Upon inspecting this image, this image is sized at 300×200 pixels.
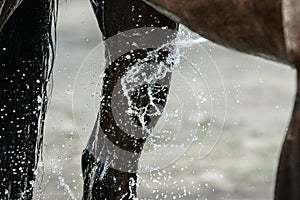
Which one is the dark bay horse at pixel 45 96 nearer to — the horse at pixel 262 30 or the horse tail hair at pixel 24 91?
the horse tail hair at pixel 24 91

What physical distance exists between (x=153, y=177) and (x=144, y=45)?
765mm

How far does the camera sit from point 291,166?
3.96ft

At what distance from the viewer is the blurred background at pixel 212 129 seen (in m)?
2.62

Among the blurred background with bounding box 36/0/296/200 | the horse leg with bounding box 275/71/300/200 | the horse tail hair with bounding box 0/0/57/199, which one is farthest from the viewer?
the blurred background with bounding box 36/0/296/200

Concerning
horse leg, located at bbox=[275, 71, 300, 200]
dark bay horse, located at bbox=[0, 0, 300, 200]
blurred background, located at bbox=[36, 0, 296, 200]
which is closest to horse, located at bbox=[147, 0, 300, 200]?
horse leg, located at bbox=[275, 71, 300, 200]

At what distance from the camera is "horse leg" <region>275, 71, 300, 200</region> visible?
3.93 feet

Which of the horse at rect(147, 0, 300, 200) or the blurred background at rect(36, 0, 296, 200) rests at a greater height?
the horse at rect(147, 0, 300, 200)

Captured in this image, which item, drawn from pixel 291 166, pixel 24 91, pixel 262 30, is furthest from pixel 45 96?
pixel 291 166

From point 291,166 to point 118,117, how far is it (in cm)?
79

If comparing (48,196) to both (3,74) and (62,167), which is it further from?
(3,74)

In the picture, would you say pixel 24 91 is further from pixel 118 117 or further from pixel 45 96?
pixel 118 117

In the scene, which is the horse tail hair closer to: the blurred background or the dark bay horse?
the dark bay horse

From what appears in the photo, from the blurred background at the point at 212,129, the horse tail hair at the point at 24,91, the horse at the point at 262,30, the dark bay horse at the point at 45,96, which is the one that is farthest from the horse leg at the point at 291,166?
the blurred background at the point at 212,129

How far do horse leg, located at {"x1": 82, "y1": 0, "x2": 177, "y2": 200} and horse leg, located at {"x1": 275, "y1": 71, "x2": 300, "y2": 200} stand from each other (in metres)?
0.73
